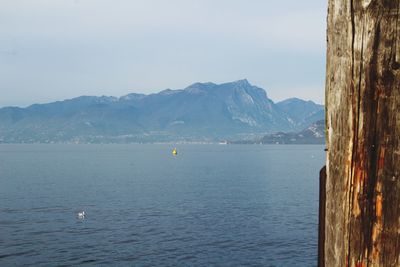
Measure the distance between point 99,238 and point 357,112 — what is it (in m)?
50.7

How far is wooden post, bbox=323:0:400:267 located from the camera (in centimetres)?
215

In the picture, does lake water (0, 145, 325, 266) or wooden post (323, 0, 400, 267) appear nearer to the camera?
wooden post (323, 0, 400, 267)

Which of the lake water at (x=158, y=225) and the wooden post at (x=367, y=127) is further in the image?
the lake water at (x=158, y=225)

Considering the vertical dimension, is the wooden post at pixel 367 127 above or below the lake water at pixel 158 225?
above

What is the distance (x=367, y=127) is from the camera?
2.18 m

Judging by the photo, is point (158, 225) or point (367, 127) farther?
point (158, 225)

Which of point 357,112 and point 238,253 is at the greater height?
point 357,112

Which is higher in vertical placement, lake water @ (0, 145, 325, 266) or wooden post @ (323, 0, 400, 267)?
wooden post @ (323, 0, 400, 267)

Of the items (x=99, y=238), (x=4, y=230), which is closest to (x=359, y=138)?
(x=99, y=238)

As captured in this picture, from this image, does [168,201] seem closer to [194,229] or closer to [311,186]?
[194,229]

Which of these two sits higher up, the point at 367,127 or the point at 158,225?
the point at 367,127

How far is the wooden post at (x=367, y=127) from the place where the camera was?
2146 millimetres

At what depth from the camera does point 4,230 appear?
174ft

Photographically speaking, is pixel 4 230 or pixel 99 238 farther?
pixel 4 230
